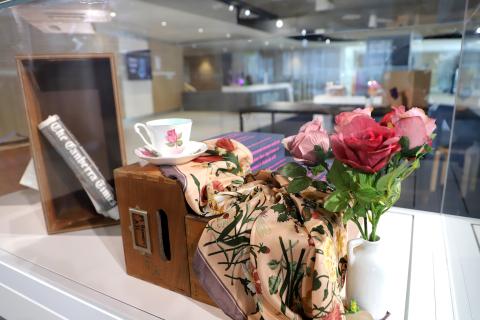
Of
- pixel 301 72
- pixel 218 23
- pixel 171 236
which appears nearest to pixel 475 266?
pixel 171 236

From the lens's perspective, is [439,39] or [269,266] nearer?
[269,266]

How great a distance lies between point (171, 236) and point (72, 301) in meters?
0.25

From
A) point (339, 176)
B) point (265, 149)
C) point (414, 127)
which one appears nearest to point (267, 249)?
point (339, 176)

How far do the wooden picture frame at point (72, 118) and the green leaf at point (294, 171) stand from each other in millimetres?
615

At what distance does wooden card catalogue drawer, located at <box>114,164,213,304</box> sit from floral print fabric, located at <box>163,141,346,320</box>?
4 cm

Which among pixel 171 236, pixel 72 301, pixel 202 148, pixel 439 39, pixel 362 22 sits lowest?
pixel 72 301

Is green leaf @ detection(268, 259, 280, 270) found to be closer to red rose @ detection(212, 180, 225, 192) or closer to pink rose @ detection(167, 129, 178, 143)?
red rose @ detection(212, 180, 225, 192)

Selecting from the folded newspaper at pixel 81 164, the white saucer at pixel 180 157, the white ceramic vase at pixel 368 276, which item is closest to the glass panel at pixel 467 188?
the white ceramic vase at pixel 368 276

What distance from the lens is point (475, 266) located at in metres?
0.57

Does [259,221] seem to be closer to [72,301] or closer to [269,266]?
[269,266]

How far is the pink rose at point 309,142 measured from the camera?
0.47m

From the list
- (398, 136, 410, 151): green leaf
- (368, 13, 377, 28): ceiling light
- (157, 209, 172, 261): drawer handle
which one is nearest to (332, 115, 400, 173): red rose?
(398, 136, 410, 151): green leaf

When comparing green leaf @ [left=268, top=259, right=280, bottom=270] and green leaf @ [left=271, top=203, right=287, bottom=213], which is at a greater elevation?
green leaf @ [left=271, top=203, right=287, bottom=213]

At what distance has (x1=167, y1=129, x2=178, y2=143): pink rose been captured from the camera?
0.64m
